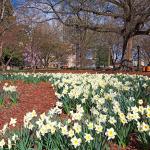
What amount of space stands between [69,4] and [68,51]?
43.1 meters

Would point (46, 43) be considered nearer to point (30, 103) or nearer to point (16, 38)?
point (16, 38)

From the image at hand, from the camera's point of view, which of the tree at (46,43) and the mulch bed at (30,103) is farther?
the tree at (46,43)

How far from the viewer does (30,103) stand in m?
8.34

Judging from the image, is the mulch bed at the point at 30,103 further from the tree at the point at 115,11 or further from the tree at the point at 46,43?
the tree at the point at 46,43

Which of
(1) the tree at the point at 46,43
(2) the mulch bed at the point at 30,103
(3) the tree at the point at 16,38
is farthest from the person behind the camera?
(1) the tree at the point at 46,43

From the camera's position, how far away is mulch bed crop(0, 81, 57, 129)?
7.05 metres

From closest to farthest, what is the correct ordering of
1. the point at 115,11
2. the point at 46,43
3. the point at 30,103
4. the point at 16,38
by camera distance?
the point at 30,103 → the point at 115,11 → the point at 16,38 → the point at 46,43

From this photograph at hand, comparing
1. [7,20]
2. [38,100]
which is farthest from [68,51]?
[38,100]

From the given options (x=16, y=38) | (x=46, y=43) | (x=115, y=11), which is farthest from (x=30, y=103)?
(x=46, y=43)

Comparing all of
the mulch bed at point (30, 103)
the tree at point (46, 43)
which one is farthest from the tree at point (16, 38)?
the mulch bed at point (30, 103)

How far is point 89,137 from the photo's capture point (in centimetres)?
380

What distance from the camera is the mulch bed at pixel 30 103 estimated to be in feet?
23.1

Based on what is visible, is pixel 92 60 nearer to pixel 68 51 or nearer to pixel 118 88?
pixel 68 51

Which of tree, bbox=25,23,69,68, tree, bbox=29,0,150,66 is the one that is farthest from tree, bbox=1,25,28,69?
tree, bbox=29,0,150,66
